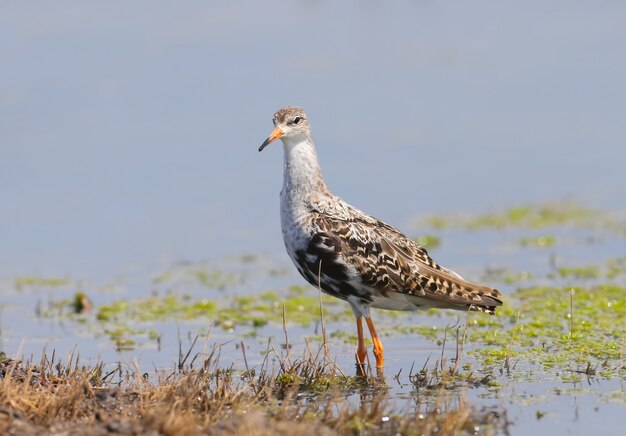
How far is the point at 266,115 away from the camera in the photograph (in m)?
20.1

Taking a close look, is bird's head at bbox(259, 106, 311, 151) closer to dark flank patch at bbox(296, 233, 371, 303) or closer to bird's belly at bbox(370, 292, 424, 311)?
dark flank patch at bbox(296, 233, 371, 303)

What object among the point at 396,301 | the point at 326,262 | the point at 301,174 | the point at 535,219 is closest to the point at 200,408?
the point at 326,262

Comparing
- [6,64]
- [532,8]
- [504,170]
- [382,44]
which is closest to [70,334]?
[504,170]

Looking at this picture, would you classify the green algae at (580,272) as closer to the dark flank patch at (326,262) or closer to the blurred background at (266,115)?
the blurred background at (266,115)

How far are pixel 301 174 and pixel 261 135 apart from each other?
9.10 m

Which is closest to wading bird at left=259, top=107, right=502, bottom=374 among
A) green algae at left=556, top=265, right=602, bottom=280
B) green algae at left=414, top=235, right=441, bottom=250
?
green algae at left=556, top=265, right=602, bottom=280

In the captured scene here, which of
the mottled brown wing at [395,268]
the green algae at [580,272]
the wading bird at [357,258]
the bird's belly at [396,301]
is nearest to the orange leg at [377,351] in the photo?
the wading bird at [357,258]

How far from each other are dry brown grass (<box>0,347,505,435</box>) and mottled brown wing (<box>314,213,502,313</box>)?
4.02ft

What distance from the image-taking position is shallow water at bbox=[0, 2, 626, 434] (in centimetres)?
1500

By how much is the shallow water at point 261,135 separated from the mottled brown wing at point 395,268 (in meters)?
0.73

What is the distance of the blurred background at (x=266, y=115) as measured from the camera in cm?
1728

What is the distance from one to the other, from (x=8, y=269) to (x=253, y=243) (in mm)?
3069

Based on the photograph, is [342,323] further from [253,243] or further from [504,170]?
[504,170]

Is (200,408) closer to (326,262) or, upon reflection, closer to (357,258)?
(326,262)
